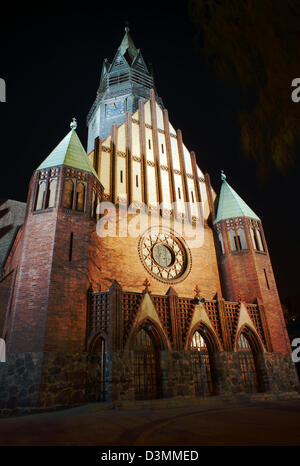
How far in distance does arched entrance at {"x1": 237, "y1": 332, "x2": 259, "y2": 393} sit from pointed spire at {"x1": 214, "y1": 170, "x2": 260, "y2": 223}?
791 cm

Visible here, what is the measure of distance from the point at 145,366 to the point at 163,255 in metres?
6.71

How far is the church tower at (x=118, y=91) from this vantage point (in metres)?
26.9

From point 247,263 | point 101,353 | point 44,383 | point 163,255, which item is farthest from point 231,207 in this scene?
point 44,383

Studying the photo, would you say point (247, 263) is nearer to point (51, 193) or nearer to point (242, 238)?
point (242, 238)

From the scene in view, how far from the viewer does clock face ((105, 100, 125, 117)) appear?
27.2m

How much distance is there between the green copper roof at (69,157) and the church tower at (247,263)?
9566 mm

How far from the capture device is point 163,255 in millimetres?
17906

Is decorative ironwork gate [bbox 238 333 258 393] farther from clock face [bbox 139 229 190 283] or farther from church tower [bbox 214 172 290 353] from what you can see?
clock face [bbox 139 229 190 283]

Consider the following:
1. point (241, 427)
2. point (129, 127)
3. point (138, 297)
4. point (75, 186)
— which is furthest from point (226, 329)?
point (129, 127)

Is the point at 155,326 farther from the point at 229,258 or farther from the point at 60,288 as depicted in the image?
the point at 229,258

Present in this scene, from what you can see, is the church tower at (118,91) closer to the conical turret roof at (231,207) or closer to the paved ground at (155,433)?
the conical turret roof at (231,207)

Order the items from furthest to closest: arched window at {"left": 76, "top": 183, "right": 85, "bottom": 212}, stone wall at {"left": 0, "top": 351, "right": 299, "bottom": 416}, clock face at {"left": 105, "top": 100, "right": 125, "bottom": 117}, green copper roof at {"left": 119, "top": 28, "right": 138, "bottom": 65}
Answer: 1. green copper roof at {"left": 119, "top": 28, "right": 138, "bottom": 65}
2. clock face at {"left": 105, "top": 100, "right": 125, "bottom": 117}
3. arched window at {"left": 76, "top": 183, "right": 85, "bottom": 212}
4. stone wall at {"left": 0, "top": 351, "right": 299, "bottom": 416}

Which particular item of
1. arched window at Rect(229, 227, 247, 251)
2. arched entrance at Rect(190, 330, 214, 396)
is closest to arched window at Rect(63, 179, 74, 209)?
arched entrance at Rect(190, 330, 214, 396)

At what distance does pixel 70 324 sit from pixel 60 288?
152 cm
